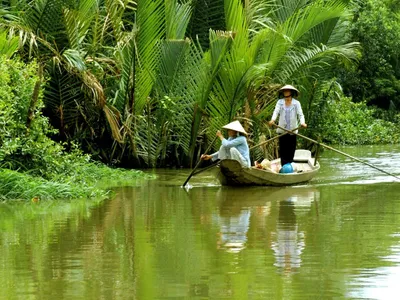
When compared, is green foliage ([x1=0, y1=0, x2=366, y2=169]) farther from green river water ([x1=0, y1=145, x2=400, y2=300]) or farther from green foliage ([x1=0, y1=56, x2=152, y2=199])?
green river water ([x1=0, y1=145, x2=400, y2=300])

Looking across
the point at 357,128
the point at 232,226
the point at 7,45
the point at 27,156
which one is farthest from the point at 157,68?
the point at 357,128

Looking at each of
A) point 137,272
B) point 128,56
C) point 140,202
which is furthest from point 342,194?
point 137,272

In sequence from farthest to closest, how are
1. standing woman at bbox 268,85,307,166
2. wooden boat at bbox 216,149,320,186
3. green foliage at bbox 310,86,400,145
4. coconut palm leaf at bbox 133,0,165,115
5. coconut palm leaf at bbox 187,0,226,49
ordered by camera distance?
1. green foliage at bbox 310,86,400,145
2. coconut palm leaf at bbox 187,0,226,49
3. coconut palm leaf at bbox 133,0,165,115
4. standing woman at bbox 268,85,307,166
5. wooden boat at bbox 216,149,320,186

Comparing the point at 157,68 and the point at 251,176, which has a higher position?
the point at 157,68

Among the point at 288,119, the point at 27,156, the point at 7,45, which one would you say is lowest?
the point at 27,156

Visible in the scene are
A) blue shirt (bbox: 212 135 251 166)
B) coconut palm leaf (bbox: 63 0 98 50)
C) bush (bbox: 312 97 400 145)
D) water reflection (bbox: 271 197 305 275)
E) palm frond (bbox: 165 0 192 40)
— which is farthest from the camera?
bush (bbox: 312 97 400 145)

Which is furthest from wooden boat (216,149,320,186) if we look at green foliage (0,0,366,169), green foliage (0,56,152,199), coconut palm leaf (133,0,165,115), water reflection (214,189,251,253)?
coconut palm leaf (133,0,165,115)

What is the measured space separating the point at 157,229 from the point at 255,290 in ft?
10.6

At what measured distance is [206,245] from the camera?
27.7 ft

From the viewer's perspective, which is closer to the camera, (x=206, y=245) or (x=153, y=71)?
(x=206, y=245)

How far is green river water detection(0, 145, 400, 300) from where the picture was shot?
21.4 feet

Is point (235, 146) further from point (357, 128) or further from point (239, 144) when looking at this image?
point (357, 128)

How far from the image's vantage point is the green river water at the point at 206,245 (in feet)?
21.4

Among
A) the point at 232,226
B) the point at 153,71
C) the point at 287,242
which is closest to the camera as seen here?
the point at 287,242
